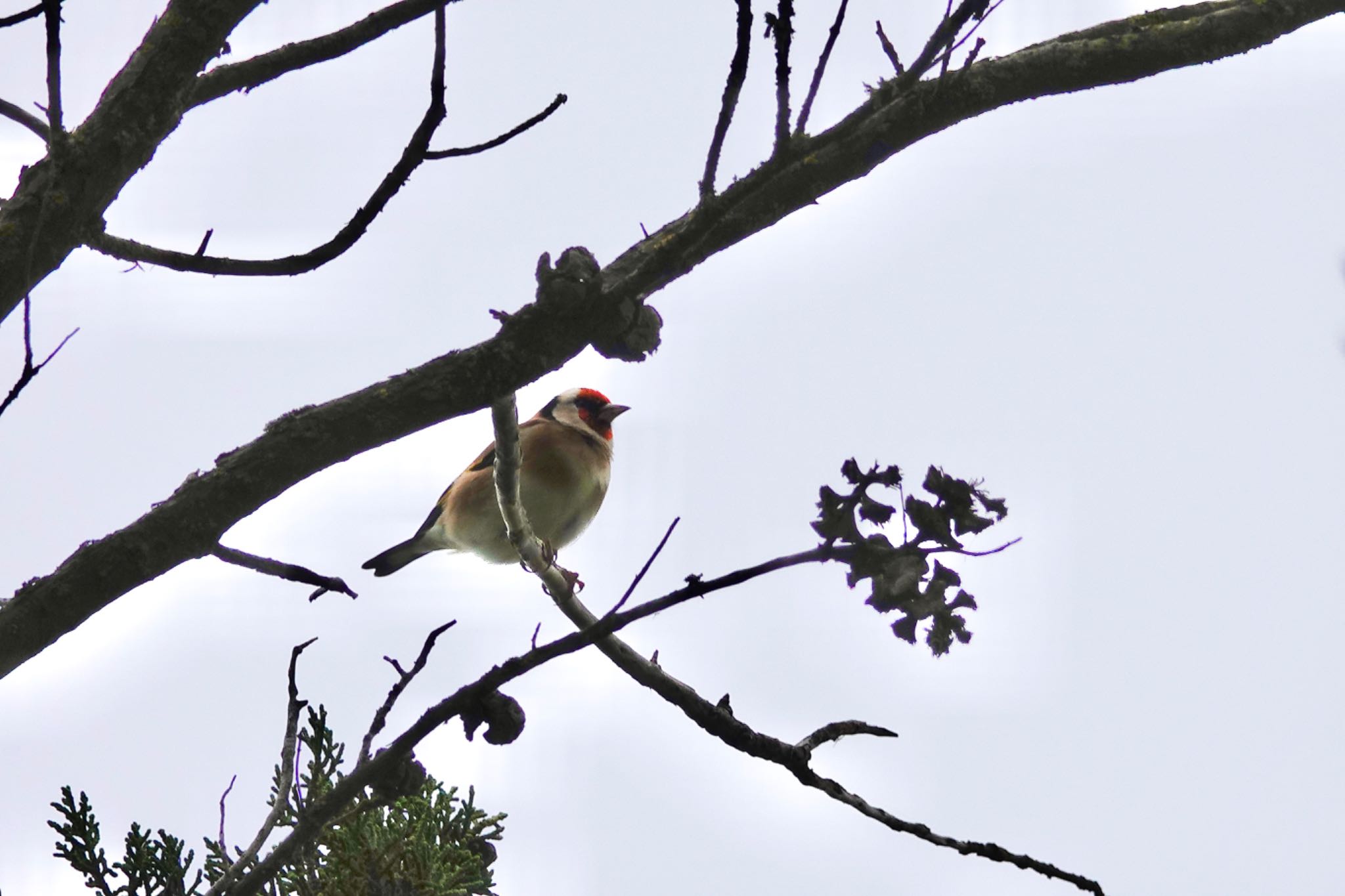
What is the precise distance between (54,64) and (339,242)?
1.73ft

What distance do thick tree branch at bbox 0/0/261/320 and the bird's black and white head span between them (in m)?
3.73

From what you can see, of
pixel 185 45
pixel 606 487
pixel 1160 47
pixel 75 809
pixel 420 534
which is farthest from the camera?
pixel 420 534

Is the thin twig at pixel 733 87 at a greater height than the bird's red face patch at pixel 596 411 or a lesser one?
lesser

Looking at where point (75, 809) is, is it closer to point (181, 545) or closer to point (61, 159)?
point (181, 545)

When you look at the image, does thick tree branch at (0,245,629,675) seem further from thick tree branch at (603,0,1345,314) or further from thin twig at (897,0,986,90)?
thin twig at (897,0,986,90)

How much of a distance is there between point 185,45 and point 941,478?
1558 mm

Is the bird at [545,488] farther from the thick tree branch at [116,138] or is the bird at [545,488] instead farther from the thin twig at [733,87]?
the thin twig at [733,87]

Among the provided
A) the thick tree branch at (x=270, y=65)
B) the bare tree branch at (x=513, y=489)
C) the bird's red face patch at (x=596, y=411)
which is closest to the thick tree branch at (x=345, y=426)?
the bare tree branch at (x=513, y=489)

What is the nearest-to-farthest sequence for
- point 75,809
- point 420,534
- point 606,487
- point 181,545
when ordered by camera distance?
point 181,545 → point 75,809 → point 606,487 → point 420,534

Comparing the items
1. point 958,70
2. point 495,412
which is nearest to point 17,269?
point 495,412

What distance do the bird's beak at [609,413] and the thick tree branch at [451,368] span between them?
3845 mm

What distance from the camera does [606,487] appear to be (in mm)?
5852

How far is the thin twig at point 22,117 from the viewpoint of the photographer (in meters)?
2.86

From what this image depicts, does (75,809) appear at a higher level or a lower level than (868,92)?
lower
